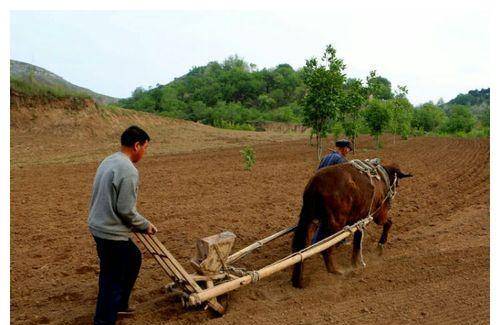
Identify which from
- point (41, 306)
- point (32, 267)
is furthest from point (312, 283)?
point (32, 267)

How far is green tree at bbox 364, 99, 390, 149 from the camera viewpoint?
21547 mm

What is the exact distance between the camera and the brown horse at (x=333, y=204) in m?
5.57

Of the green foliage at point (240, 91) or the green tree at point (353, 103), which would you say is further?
the green foliage at point (240, 91)

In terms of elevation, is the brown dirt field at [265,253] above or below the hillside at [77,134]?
below

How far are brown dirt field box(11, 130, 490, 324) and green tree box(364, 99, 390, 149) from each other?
8.37 meters

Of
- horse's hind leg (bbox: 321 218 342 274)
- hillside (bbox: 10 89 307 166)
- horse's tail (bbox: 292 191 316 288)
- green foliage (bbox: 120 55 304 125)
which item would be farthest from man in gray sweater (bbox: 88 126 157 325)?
green foliage (bbox: 120 55 304 125)

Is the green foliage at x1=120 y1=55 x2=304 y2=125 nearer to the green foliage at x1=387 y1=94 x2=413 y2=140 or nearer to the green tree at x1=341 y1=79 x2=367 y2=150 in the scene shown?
the green foliage at x1=387 y1=94 x2=413 y2=140

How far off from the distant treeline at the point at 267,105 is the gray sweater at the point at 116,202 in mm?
12933

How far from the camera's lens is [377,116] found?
70.9 ft

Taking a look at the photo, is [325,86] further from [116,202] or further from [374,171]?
[116,202]

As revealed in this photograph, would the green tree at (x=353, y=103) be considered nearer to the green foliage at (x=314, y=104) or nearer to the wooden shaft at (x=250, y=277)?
the green foliage at (x=314, y=104)

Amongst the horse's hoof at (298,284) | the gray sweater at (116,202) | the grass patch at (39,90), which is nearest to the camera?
the gray sweater at (116,202)

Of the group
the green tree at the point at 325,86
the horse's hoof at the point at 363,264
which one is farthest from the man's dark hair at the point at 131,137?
the green tree at the point at 325,86

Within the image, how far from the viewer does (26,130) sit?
2384cm
